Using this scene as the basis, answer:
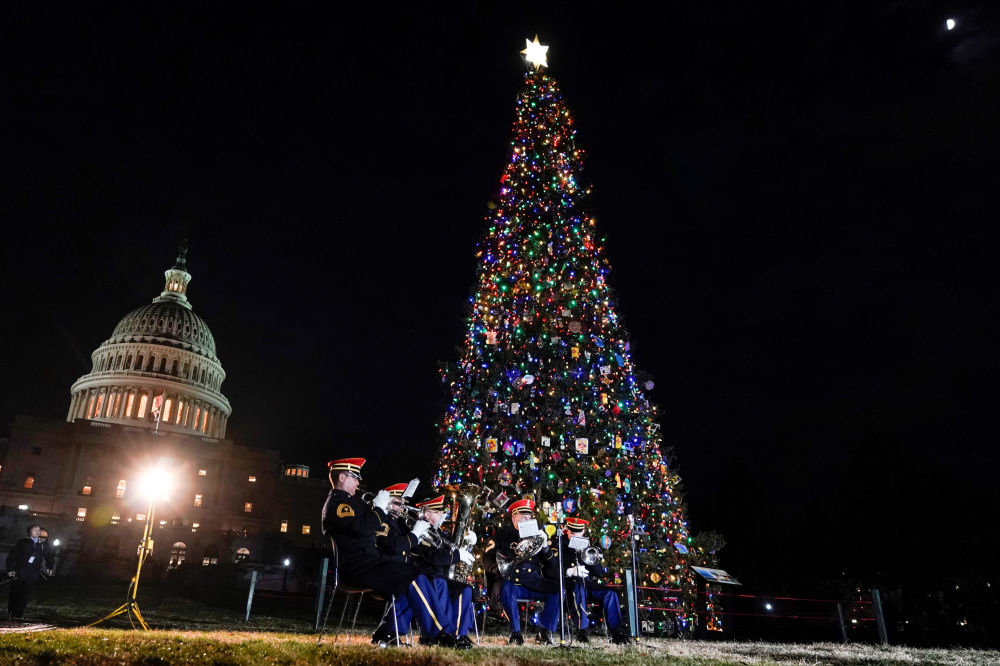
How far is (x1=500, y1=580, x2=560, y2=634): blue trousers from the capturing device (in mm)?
10078

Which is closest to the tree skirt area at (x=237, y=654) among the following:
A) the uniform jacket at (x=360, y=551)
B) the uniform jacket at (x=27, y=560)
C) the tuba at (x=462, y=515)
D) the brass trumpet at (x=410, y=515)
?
the uniform jacket at (x=360, y=551)

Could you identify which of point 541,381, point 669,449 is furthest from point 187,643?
point 669,449

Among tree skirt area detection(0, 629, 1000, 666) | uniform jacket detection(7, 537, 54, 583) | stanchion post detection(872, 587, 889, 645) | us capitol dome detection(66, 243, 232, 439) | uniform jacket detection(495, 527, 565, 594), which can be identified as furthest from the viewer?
us capitol dome detection(66, 243, 232, 439)

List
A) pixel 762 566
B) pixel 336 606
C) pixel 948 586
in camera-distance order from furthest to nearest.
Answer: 1. pixel 762 566
2. pixel 948 586
3. pixel 336 606

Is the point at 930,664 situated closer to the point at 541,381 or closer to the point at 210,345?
the point at 541,381

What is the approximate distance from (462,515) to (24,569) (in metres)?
8.62

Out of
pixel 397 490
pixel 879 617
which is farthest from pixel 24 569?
pixel 879 617

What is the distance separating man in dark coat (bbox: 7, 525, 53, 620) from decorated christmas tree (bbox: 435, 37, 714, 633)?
8032 mm

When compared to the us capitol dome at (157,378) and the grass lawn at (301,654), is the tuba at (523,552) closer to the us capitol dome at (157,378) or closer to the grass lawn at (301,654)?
the grass lawn at (301,654)

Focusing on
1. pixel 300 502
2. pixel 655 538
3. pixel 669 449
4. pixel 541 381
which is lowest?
pixel 655 538

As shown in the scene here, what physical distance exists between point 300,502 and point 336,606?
59.5m

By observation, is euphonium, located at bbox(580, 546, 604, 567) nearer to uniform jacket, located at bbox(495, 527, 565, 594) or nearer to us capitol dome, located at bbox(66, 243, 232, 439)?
uniform jacket, located at bbox(495, 527, 565, 594)

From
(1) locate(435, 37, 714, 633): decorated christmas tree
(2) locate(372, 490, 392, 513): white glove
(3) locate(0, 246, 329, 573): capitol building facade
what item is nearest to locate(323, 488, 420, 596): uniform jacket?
(2) locate(372, 490, 392, 513): white glove

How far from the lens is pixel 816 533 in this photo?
33.8 metres
